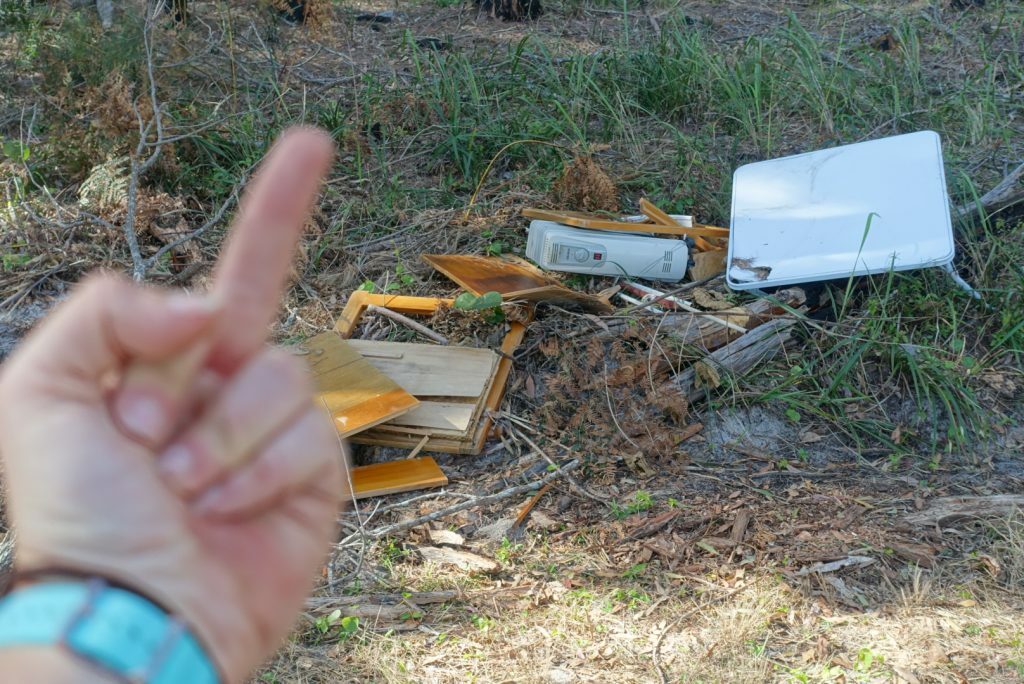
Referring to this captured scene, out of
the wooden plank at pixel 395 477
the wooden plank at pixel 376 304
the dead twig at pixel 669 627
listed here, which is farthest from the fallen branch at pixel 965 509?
the wooden plank at pixel 376 304

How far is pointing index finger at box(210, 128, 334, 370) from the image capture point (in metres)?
0.78

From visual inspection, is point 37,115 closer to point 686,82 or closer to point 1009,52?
point 686,82

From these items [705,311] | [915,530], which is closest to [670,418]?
[705,311]

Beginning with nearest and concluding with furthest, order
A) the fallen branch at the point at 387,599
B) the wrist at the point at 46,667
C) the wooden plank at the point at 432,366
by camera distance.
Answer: the wrist at the point at 46,667 < the fallen branch at the point at 387,599 < the wooden plank at the point at 432,366

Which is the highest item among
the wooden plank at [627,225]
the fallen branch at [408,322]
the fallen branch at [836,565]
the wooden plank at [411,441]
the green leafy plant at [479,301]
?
the wooden plank at [627,225]

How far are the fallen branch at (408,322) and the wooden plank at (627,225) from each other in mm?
978

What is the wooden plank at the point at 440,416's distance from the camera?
3.63 metres

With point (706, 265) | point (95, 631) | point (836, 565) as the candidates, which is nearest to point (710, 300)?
point (706, 265)

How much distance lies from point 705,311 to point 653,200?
51.3 inches

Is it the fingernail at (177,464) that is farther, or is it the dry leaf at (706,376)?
the dry leaf at (706,376)

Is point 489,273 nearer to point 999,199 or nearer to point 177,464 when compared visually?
point 999,199

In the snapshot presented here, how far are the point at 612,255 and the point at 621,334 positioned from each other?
66 cm

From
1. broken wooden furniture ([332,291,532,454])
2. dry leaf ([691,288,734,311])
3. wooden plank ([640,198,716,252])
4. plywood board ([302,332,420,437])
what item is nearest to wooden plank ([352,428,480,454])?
broken wooden furniture ([332,291,532,454])

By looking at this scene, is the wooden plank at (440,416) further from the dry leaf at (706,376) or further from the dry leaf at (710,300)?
the dry leaf at (710,300)
